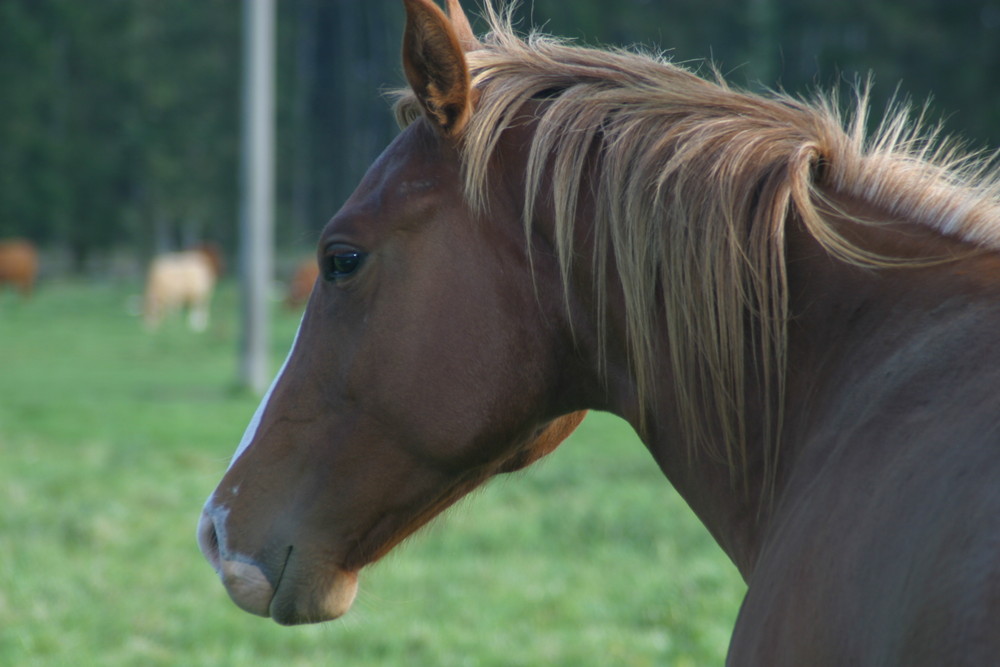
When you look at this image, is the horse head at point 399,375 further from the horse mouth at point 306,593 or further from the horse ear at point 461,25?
the horse ear at point 461,25

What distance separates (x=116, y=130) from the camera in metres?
38.2

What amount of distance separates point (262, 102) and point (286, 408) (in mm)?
9519

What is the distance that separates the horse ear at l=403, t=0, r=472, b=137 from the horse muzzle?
2.36 ft

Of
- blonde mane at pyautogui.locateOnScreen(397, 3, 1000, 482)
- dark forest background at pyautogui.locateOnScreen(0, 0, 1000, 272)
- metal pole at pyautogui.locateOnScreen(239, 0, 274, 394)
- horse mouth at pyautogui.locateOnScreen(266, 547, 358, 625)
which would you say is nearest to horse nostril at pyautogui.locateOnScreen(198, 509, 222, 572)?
horse mouth at pyautogui.locateOnScreen(266, 547, 358, 625)

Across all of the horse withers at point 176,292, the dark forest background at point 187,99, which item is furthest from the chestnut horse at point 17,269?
the dark forest background at point 187,99

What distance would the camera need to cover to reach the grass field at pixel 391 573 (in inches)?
150

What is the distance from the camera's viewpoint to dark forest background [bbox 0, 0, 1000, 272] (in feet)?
114

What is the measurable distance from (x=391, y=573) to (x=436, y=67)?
353cm

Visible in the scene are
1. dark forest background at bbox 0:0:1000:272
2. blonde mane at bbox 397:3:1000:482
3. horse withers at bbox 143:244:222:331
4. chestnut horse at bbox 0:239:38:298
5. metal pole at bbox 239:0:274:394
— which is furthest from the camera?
dark forest background at bbox 0:0:1000:272

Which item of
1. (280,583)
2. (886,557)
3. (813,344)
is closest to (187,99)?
(280,583)

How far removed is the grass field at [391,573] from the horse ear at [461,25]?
0.80 metres

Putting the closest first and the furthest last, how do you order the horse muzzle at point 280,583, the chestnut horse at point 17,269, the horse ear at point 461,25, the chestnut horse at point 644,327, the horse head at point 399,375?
the chestnut horse at point 644,327
the horse head at point 399,375
the horse muzzle at point 280,583
the horse ear at point 461,25
the chestnut horse at point 17,269

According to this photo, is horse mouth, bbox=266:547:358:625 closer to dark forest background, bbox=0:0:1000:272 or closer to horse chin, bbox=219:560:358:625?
horse chin, bbox=219:560:358:625

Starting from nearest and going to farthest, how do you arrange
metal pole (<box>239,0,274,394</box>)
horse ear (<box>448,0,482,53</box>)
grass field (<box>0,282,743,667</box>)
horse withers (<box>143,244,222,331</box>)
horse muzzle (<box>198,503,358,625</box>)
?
horse muzzle (<box>198,503,358,625</box>) < horse ear (<box>448,0,482,53</box>) < grass field (<box>0,282,743,667</box>) < metal pole (<box>239,0,274,394</box>) < horse withers (<box>143,244,222,331</box>)
